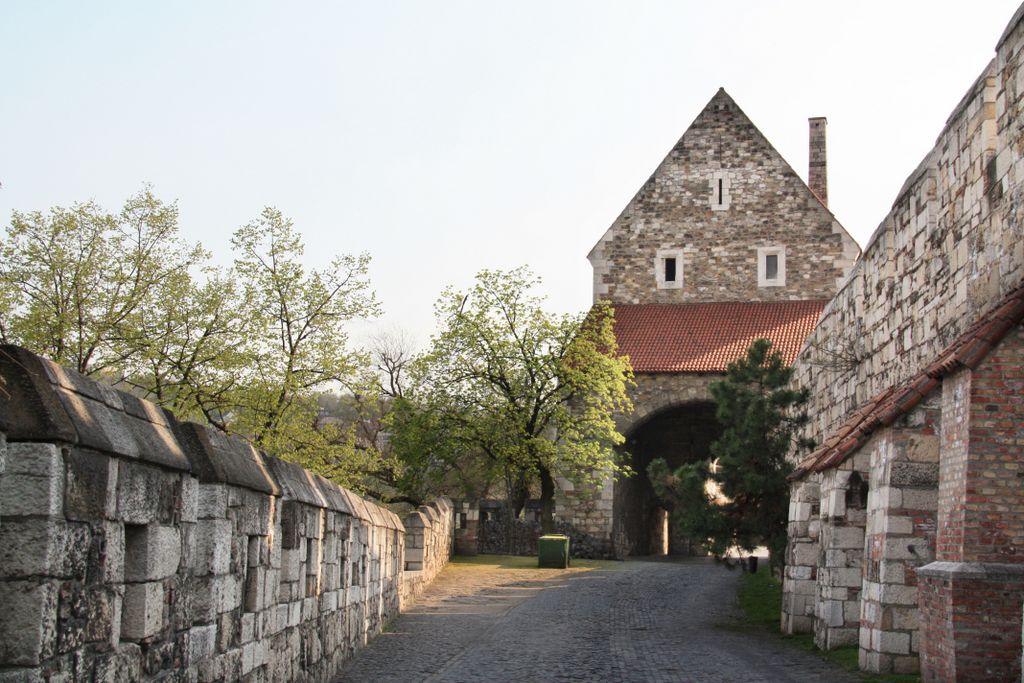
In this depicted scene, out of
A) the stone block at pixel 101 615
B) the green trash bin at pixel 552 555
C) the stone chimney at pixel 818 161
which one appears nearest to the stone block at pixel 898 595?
the stone block at pixel 101 615

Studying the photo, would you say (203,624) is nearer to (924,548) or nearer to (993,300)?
(924,548)

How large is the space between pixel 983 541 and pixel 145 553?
617cm

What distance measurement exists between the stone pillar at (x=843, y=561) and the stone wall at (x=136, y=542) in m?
5.78

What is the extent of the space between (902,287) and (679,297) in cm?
2064

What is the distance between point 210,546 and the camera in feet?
20.5

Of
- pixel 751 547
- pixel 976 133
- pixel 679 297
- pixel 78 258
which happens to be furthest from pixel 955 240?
pixel 679 297

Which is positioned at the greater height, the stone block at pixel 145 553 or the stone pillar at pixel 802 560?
the stone block at pixel 145 553

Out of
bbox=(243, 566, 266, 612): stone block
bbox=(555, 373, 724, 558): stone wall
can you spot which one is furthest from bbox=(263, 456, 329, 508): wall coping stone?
bbox=(555, 373, 724, 558): stone wall

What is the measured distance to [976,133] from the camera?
11.2 meters

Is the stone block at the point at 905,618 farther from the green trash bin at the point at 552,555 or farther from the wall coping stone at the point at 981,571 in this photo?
the green trash bin at the point at 552,555

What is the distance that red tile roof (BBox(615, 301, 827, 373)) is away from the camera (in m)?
31.3

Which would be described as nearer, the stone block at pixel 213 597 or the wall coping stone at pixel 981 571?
the stone block at pixel 213 597

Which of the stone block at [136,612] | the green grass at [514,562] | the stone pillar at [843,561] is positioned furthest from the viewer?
the green grass at [514,562]

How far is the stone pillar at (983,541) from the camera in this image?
8.45 metres
